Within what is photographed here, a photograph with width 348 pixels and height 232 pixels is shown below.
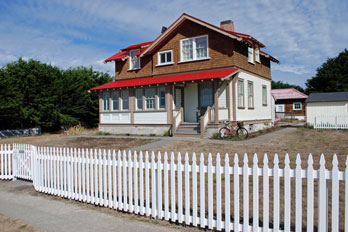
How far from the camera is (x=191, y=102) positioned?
813 inches

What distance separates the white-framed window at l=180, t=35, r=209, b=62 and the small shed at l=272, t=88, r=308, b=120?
1076 inches

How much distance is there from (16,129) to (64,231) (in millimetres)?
27327

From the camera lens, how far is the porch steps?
1789 centimetres

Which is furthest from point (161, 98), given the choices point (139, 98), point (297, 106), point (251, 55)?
point (297, 106)

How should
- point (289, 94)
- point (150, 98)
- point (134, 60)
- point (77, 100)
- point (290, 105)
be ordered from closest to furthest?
point (150, 98) < point (134, 60) < point (77, 100) < point (290, 105) < point (289, 94)

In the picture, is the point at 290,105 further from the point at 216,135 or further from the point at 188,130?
the point at 216,135

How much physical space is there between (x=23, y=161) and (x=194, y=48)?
14.5m

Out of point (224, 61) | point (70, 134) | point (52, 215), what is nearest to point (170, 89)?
point (224, 61)

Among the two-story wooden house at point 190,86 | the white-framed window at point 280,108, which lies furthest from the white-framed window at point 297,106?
the two-story wooden house at point 190,86

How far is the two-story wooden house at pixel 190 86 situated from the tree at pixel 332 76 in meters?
35.3

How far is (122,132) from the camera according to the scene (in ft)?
72.9

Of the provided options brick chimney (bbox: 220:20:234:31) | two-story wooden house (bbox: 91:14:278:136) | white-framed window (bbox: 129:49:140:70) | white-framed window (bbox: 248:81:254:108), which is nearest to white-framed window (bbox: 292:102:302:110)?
two-story wooden house (bbox: 91:14:278:136)

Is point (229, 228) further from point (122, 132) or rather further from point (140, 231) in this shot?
point (122, 132)

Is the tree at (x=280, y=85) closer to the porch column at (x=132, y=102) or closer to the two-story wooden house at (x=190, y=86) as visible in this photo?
the two-story wooden house at (x=190, y=86)
